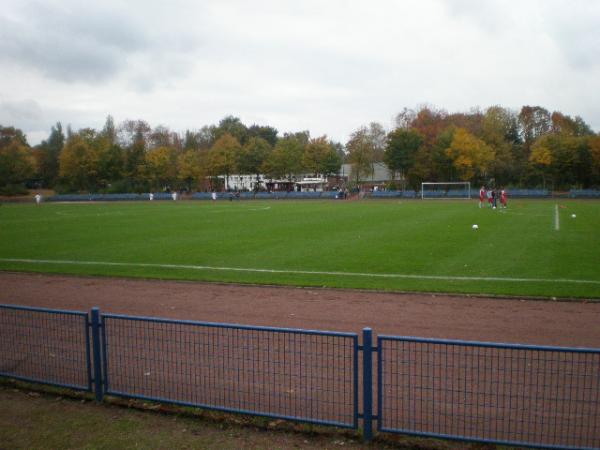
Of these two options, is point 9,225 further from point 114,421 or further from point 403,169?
point 403,169

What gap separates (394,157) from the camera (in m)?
76.5

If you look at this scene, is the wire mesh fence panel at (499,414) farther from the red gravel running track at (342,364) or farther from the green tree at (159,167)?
the green tree at (159,167)

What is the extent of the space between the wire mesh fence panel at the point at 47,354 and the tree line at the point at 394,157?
69.5 m

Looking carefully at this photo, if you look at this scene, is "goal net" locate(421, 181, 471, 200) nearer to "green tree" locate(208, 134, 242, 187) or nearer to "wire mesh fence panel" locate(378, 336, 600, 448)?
"green tree" locate(208, 134, 242, 187)

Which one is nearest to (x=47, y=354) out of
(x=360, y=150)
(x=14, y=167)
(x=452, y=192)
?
(x=452, y=192)

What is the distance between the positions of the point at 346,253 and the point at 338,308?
794cm

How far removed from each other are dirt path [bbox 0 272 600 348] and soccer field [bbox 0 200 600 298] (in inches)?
43.0

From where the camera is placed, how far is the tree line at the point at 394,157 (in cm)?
7200

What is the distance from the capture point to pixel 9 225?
113 ft

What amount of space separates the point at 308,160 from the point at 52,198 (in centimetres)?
4405

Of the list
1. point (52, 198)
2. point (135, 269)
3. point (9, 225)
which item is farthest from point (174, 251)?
point (52, 198)

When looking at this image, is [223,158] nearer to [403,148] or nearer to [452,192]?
[403,148]

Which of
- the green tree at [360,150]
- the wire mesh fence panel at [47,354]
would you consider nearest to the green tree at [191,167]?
the green tree at [360,150]

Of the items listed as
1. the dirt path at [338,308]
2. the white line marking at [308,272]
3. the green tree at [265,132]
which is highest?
the green tree at [265,132]
